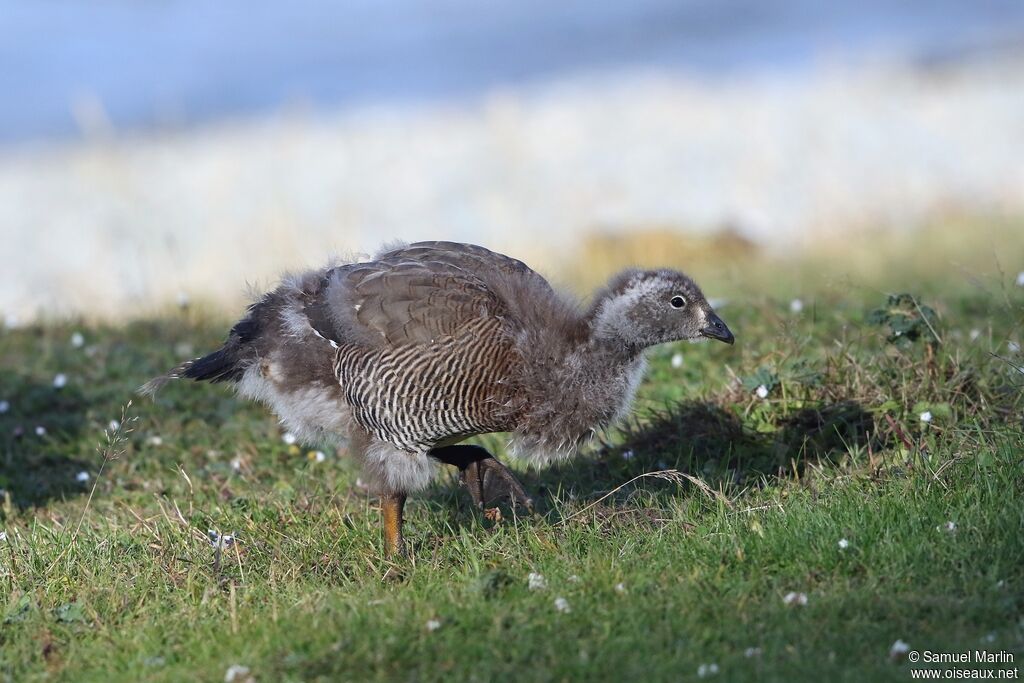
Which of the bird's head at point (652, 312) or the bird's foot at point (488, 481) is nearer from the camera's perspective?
the bird's head at point (652, 312)

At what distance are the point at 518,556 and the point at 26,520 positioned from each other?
318 centimetres

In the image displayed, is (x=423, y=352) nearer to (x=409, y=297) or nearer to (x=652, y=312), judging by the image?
(x=409, y=297)

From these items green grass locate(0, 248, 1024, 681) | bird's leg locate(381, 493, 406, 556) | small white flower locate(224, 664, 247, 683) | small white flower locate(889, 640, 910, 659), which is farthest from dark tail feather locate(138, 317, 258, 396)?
small white flower locate(889, 640, 910, 659)

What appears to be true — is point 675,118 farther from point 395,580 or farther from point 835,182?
point 395,580

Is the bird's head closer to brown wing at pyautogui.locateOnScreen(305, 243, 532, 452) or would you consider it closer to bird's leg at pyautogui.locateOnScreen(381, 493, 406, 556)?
brown wing at pyautogui.locateOnScreen(305, 243, 532, 452)

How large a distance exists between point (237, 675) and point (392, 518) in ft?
5.22

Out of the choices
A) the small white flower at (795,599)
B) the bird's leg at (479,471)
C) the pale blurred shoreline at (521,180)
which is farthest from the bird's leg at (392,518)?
the pale blurred shoreline at (521,180)

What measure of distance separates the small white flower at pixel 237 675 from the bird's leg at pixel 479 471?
6.60 ft

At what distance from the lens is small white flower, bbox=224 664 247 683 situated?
441 cm

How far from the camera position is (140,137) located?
21.6 m

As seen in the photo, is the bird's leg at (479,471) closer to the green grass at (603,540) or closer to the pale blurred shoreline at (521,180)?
the green grass at (603,540)

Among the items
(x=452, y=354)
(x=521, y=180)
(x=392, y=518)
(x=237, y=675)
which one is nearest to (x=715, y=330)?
(x=452, y=354)

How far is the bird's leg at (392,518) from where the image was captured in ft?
19.2

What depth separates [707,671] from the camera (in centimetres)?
432
